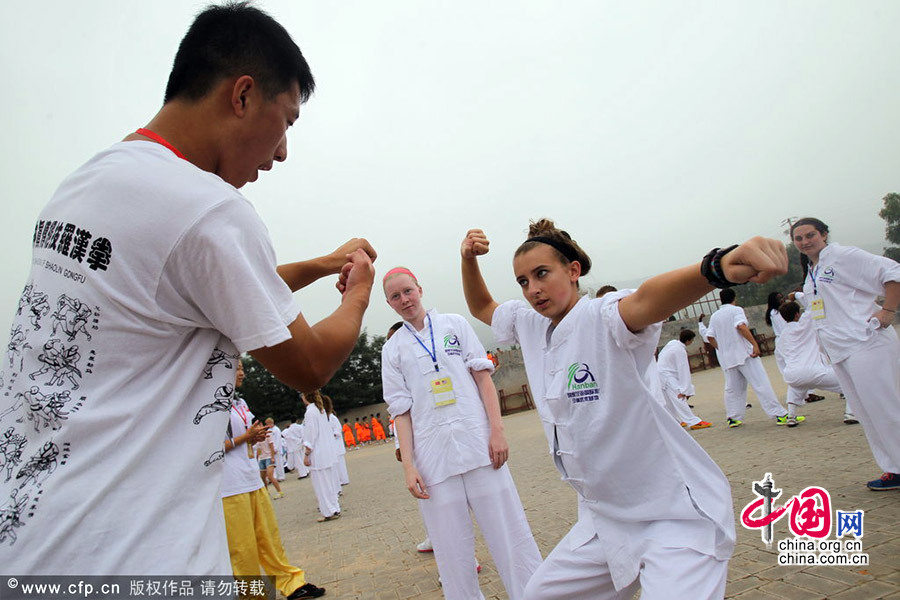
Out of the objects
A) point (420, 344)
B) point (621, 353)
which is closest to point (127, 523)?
point (621, 353)

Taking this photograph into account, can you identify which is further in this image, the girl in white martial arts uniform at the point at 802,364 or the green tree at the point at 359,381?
the green tree at the point at 359,381

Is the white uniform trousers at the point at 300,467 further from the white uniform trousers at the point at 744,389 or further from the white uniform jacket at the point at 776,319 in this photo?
the white uniform jacket at the point at 776,319

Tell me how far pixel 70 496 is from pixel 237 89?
1.11 metres

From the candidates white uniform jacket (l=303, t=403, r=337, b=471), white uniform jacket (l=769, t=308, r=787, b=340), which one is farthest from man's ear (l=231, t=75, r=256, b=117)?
white uniform jacket (l=769, t=308, r=787, b=340)

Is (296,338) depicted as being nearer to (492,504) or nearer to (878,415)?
(492,504)

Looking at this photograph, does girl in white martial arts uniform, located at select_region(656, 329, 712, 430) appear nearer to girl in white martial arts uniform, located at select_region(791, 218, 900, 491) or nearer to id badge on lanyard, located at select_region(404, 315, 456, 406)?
girl in white martial arts uniform, located at select_region(791, 218, 900, 491)

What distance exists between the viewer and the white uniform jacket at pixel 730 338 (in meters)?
9.97

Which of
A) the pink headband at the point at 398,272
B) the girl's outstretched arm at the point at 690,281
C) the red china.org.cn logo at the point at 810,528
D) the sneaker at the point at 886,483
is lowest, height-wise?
the sneaker at the point at 886,483

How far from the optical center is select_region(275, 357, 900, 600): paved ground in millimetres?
3527

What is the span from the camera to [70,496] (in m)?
1.07

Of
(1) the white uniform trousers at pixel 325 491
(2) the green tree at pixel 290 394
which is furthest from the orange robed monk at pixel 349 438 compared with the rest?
(1) the white uniform trousers at pixel 325 491

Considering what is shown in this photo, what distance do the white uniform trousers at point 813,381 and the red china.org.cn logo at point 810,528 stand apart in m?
4.73

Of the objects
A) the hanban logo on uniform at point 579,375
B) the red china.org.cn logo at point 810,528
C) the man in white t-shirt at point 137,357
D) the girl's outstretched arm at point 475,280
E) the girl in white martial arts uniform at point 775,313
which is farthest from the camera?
the girl in white martial arts uniform at point 775,313

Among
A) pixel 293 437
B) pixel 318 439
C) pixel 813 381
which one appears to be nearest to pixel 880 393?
pixel 813 381
